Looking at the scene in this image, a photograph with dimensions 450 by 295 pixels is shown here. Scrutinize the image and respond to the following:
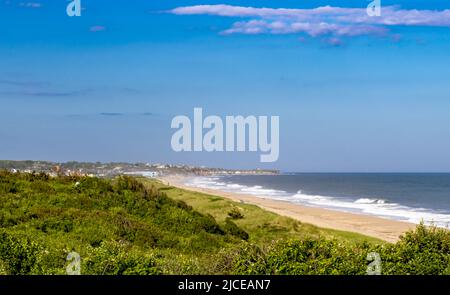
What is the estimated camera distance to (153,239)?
21.2 meters

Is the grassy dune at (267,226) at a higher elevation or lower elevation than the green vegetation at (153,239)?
lower

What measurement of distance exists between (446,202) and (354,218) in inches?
1148

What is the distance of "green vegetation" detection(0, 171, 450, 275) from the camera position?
11.7 m

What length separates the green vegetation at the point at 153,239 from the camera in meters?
11.7

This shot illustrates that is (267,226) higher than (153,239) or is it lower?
lower

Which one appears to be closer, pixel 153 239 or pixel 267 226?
pixel 153 239

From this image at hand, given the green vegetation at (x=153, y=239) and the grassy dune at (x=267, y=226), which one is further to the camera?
the grassy dune at (x=267, y=226)

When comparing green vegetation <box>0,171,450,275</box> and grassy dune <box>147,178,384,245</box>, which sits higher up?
green vegetation <box>0,171,450,275</box>

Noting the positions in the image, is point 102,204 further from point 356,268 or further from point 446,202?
point 446,202

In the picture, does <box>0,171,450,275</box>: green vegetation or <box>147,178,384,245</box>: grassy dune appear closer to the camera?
<box>0,171,450,275</box>: green vegetation

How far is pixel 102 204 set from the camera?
25516 millimetres
